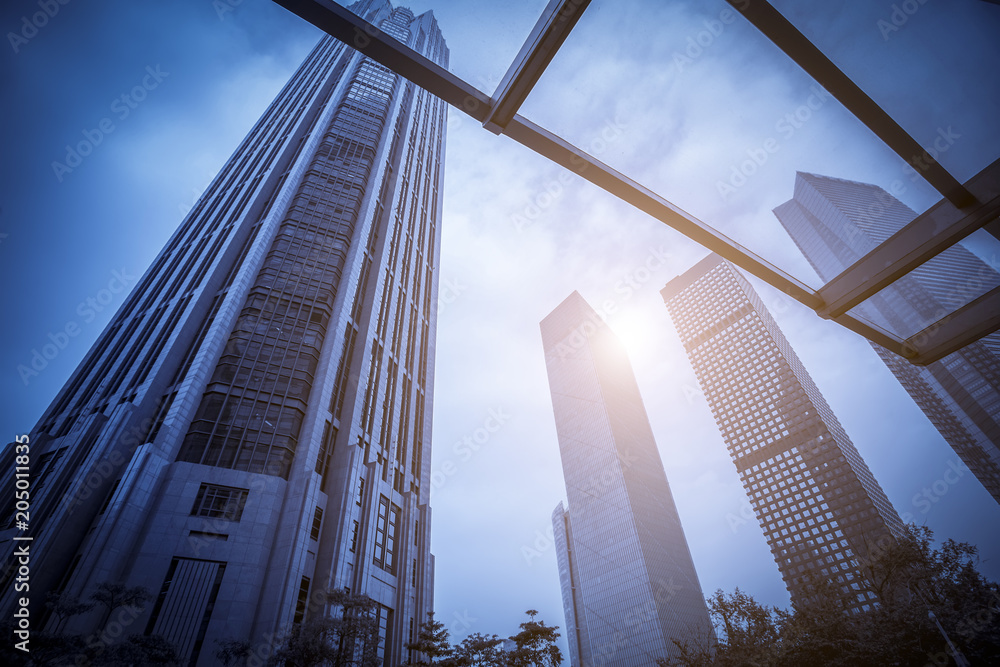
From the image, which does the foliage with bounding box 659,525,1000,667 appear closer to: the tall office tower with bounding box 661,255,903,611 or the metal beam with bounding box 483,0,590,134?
the metal beam with bounding box 483,0,590,134

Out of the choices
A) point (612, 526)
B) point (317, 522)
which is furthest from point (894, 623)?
point (612, 526)

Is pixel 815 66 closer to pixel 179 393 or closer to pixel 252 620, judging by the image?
pixel 252 620

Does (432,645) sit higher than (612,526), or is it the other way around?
(612,526)

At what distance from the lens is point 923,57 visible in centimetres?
355

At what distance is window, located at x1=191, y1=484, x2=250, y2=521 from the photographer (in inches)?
1101

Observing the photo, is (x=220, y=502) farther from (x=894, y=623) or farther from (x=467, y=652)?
(x=894, y=623)

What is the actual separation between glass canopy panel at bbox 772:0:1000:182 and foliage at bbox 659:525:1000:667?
29.0 meters

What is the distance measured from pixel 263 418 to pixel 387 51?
35.6 metres

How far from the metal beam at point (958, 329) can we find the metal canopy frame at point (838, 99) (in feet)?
0.04

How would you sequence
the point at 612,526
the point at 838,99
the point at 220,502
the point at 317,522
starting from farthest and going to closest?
the point at 612,526 < the point at 317,522 < the point at 220,502 < the point at 838,99

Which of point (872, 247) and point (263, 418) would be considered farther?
point (263, 418)

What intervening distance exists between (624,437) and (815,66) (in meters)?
132

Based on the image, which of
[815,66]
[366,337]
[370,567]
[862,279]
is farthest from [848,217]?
[366,337]

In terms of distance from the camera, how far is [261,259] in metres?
42.3
